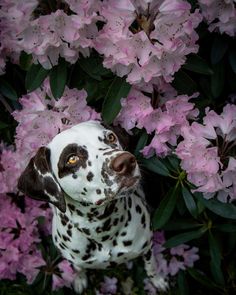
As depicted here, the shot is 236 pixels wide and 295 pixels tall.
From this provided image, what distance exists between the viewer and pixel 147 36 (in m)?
1.85

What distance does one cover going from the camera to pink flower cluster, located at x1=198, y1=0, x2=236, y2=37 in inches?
77.9

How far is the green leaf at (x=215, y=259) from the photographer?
8.38 feet

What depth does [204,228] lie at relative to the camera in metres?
2.56

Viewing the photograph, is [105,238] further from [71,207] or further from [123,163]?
[123,163]

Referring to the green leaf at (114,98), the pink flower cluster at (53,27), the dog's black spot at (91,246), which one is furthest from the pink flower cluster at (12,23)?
the dog's black spot at (91,246)

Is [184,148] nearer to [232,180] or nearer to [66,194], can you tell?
[232,180]

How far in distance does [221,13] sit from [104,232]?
95 centimetres

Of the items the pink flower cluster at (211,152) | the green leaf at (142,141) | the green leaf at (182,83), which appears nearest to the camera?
the pink flower cluster at (211,152)

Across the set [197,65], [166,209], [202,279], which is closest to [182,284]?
[202,279]

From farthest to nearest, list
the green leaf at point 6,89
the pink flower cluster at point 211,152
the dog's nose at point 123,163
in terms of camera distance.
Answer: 1. the green leaf at point 6,89
2. the pink flower cluster at point 211,152
3. the dog's nose at point 123,163

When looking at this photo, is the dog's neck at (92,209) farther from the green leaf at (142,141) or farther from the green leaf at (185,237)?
the green leaf at (185,237)

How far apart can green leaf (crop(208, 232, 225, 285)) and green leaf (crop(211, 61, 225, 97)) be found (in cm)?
68

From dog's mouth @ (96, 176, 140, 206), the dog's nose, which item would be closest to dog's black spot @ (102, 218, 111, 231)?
dog's mouth @ (96, 176, 140, 206)

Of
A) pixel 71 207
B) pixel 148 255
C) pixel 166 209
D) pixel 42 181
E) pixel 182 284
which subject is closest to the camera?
pixel 42 181
